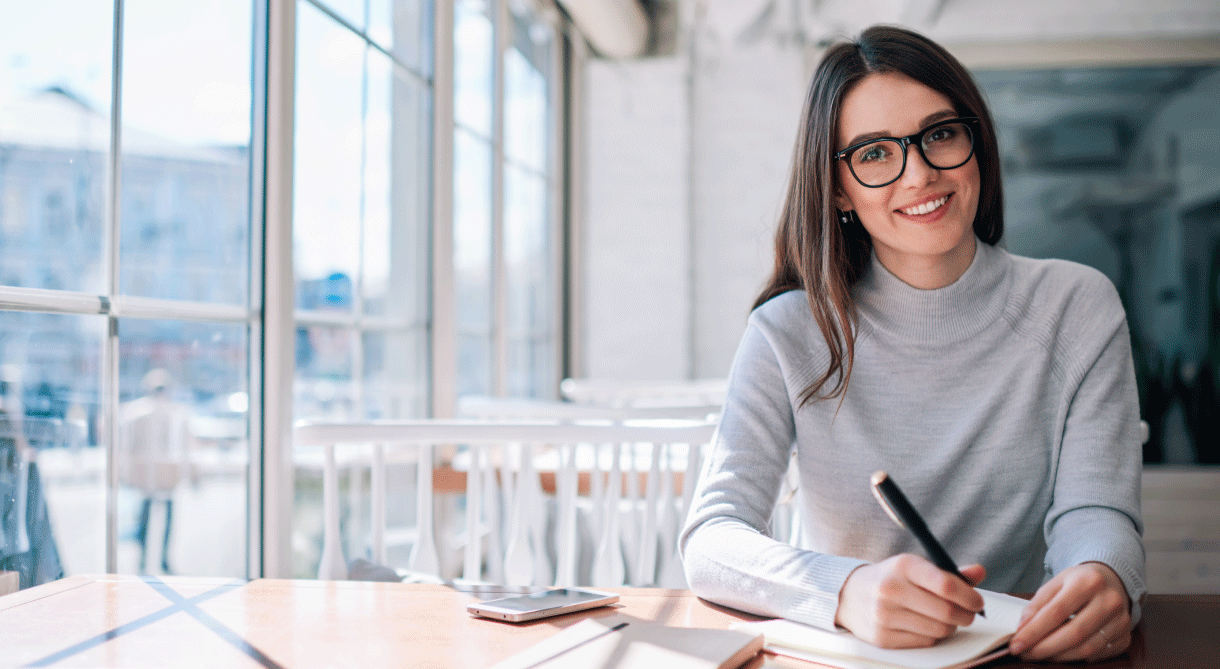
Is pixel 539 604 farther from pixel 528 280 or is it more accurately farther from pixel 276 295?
pixel 528 280

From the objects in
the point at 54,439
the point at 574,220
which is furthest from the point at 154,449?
the point at 574,220

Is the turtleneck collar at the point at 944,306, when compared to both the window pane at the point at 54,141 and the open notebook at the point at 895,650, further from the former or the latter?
the window pane at the point at 54,141

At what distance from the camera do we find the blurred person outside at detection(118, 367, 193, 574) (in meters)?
1.73

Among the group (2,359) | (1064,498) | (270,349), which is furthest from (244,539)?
(1064,498)

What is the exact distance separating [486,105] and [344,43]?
1.32 m

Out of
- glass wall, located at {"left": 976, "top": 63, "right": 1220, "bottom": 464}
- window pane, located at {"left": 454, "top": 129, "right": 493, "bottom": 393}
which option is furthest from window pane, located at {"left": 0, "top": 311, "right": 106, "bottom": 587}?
glass wall, located at {"left": 976, "top": 63, "right": 1220, "bottom": 464}

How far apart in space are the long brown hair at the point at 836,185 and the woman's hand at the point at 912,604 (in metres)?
0.40

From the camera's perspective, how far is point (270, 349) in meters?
2.16

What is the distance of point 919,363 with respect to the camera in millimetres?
1214

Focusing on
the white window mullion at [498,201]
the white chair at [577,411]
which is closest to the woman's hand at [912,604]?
the white chair at [577,411]

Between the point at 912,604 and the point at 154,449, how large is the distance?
1525mm

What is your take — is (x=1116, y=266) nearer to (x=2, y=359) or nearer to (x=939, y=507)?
(x=939, y=507)

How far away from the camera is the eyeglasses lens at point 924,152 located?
1.19m

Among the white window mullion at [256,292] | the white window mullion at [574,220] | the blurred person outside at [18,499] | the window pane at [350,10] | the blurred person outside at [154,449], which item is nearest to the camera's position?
the blurred person outside at [18,499]
